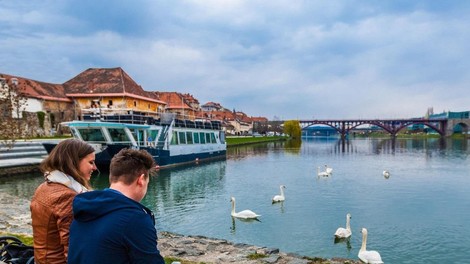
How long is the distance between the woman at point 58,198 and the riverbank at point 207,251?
14.6 feet

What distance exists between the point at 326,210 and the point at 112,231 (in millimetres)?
14884

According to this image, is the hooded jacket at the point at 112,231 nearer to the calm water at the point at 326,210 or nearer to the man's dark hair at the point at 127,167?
the man's dark hair at the point at 127,167

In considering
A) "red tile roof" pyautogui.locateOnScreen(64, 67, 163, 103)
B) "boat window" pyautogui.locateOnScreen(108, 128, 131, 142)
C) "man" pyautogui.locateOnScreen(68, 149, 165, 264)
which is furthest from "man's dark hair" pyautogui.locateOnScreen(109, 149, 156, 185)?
"red tile roof" pyautogui.locateOnScreen(64, 67, 163, 103)

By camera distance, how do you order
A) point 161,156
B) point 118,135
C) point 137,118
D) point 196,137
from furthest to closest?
point 196,137, point 161,156, point 137,118, point 118,135

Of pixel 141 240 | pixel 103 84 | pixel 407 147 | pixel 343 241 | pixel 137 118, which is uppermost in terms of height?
pixel 103 84

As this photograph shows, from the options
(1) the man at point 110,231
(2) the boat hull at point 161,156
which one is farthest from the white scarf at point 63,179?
(2) the boat hull at point 161,156

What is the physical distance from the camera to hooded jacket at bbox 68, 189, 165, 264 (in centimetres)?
205

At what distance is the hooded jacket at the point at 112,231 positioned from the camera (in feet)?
6.72

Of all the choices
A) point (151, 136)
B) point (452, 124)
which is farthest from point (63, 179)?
point (452, 124)

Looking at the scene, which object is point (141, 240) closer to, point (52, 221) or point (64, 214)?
point (64, 214)

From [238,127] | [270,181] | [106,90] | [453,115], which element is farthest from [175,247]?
[453,115]

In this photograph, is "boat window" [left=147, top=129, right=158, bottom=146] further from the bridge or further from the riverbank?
the bridge

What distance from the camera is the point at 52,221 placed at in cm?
314

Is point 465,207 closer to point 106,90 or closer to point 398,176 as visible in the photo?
point 398,176
